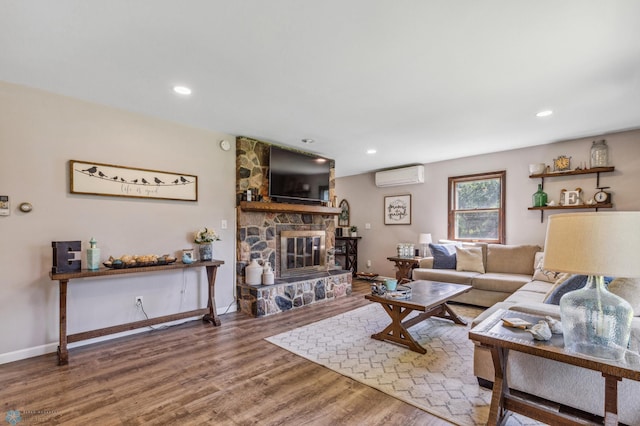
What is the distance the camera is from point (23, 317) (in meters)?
2.68

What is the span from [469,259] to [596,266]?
3589 millimetres

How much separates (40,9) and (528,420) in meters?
3.69

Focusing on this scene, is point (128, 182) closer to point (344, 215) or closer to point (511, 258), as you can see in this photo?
point (344, 215)

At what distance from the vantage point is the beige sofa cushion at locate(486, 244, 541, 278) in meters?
4.36

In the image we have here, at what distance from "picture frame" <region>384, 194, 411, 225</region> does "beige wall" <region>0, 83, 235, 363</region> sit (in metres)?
3.75

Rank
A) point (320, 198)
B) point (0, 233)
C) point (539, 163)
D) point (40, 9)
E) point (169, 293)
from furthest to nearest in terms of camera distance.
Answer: point (320, 198) < point (539, 163) < point (169, 293) < point (0, 233) < point (40, 9)

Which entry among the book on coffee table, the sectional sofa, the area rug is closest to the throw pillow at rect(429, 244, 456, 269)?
the sectional sofa

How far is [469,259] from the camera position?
15.0ft

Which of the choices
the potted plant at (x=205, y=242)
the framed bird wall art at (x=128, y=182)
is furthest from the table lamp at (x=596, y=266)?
the framed bird wall art at (x=128, y=182)

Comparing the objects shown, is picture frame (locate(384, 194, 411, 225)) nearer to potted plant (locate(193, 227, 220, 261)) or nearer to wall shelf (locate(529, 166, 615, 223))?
wall shelf (locate(529, 166, 615, 223))

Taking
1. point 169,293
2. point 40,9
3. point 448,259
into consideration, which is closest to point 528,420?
point 448,259

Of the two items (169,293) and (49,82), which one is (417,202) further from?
(49,82)

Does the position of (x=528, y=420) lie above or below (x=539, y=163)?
below

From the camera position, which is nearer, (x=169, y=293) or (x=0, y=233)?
(x=0, y=233)
